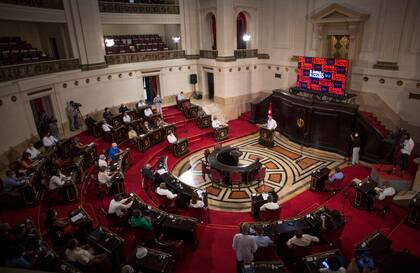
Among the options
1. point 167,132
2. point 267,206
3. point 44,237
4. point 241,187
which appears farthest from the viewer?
point 167,132

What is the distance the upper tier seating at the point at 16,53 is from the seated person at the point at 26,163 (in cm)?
359

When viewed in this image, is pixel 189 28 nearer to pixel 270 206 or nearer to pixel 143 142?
pixel 143 142

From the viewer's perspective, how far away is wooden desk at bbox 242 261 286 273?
538 cm

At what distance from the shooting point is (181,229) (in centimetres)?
680

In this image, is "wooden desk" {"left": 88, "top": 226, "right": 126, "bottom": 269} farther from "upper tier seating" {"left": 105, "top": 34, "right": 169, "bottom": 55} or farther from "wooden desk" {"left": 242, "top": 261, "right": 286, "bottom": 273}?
"upper tier seating" {"left": 105, "top": 34, "right": 169, "bottom": 55}

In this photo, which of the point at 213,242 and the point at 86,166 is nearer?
the point at 213,242

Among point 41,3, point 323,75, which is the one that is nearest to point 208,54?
point 323,75

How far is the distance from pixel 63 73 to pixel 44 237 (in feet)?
27.3

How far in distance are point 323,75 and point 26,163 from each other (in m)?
12.7

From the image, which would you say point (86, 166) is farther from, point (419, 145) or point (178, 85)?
point (419, 145)

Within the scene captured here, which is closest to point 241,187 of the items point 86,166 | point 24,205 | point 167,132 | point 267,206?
point 267,206

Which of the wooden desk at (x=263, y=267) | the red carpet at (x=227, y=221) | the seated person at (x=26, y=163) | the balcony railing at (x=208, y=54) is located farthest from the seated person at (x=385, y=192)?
the balcony railing at (x=208, y=54)

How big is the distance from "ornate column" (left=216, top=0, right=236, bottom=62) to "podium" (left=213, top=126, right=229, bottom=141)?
177 inches

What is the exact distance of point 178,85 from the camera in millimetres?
18547
